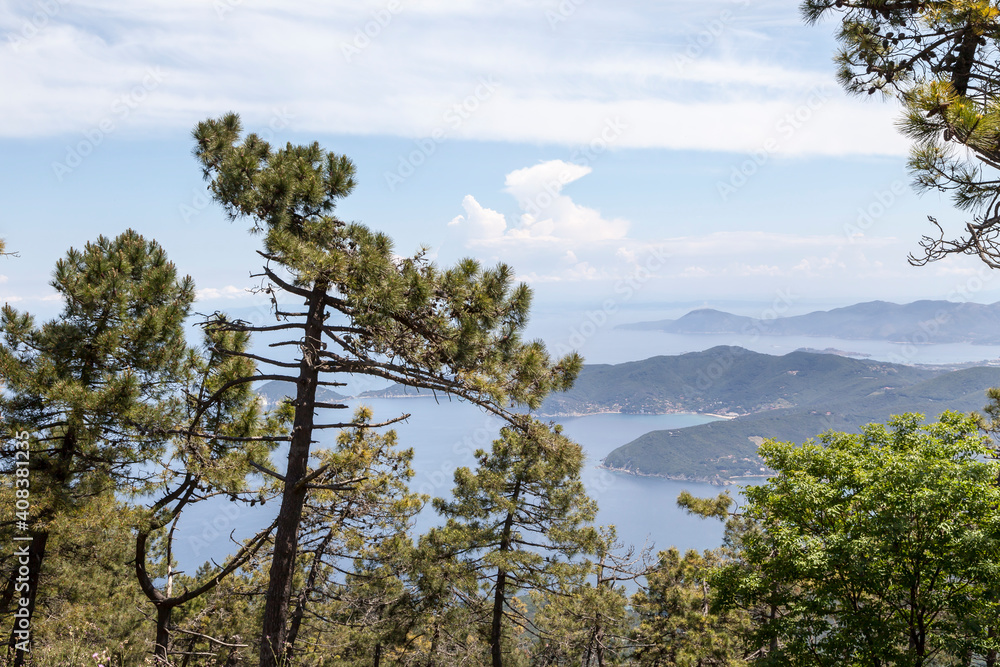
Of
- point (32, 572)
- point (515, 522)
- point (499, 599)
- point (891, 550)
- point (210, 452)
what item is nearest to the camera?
point (891, 550)

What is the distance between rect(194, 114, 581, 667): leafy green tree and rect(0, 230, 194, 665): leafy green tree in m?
1.62

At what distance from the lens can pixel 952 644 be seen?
18.9ft

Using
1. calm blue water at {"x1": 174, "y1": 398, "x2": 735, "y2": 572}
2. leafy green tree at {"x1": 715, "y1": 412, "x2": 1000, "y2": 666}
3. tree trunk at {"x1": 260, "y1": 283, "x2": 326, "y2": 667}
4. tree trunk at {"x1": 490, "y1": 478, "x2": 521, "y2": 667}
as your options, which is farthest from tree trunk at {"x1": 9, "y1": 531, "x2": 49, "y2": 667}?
calm blue water at {"x1": 174, "y1": 398, "x2": 735, "y2": 572}

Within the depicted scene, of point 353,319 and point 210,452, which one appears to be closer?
point 353,319

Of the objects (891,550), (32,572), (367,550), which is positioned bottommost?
(367,550)

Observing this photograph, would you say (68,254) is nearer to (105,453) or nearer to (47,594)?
(105,453)

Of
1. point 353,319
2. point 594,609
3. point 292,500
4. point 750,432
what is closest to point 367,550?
point 594,609

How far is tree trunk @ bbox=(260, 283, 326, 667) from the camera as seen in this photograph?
5.43 m

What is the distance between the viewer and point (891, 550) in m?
6.25

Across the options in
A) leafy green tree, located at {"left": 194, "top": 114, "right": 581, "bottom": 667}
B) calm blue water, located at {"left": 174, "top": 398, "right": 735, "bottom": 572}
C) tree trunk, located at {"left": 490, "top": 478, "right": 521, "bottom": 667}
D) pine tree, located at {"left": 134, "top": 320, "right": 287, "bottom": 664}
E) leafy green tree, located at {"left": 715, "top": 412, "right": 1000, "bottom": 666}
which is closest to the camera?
leafy green tree, located at {"left": 194, "top": 114, "right": 581, "bottom": 667}

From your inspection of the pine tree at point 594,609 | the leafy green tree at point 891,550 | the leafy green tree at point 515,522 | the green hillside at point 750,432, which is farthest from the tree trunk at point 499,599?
the green hillside at point 750,432

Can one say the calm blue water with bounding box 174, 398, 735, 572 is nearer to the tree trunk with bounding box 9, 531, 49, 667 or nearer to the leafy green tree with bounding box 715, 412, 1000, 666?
the tree trunk with bounding box 9, 531, 49, 667

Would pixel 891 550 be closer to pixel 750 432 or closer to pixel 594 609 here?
pixel 594 609

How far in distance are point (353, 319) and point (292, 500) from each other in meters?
2.03
